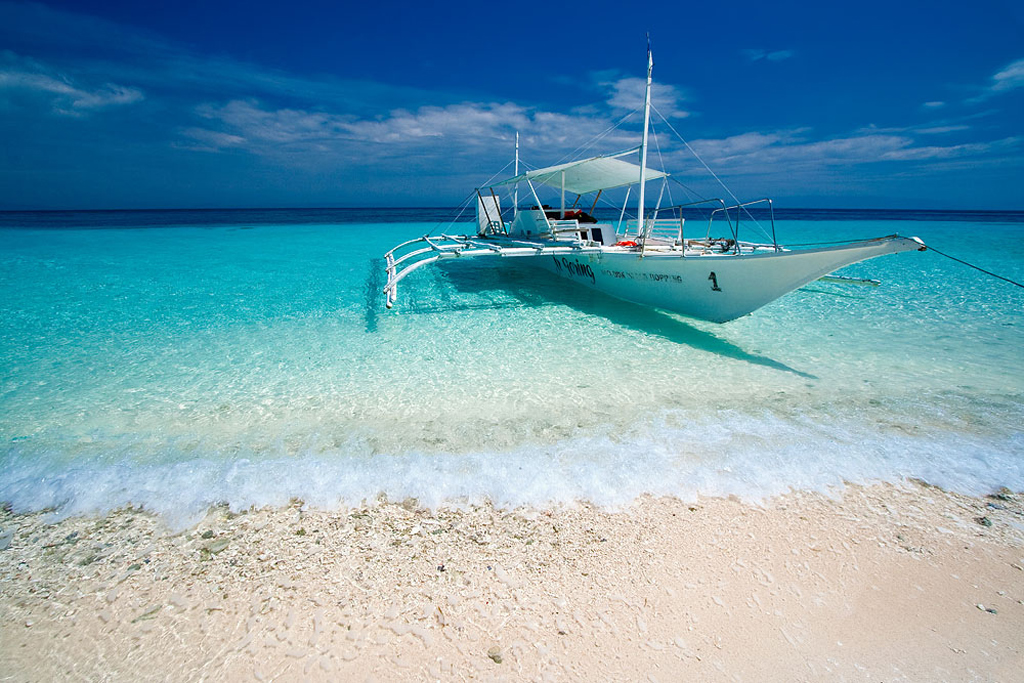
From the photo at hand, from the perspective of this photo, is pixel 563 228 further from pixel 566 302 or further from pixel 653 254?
pixel 653 254

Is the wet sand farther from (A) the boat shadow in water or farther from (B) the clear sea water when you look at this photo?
(A) the boat shadow in water

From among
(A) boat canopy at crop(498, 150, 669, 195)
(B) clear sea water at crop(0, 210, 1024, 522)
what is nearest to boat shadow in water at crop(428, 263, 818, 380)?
(B) clear sea water at crop(0, 210, 1024, 522)

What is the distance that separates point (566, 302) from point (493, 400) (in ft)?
15.8

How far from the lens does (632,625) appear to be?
2.11 m

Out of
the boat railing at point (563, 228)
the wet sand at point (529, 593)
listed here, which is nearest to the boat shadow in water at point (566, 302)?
the boat railing at point (563, 228)

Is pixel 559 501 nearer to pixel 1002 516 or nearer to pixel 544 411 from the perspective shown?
pixel 544 411

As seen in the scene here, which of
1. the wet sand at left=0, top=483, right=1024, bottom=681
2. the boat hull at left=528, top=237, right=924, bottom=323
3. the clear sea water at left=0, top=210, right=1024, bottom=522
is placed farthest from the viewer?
the boat hull at left=528, top=237, right=924, bottom=323

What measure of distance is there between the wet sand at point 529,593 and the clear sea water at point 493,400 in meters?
0.31

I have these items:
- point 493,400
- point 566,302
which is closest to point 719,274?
point 566,302

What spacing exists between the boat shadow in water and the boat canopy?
7.63 feet

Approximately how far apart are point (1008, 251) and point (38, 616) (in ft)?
95.3

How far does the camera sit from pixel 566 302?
930 centimetres

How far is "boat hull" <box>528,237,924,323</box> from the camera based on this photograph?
206 inches

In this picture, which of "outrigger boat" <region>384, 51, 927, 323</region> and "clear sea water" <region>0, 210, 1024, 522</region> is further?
"outrigger boat" <region>384, 51, 927, 323</region>
